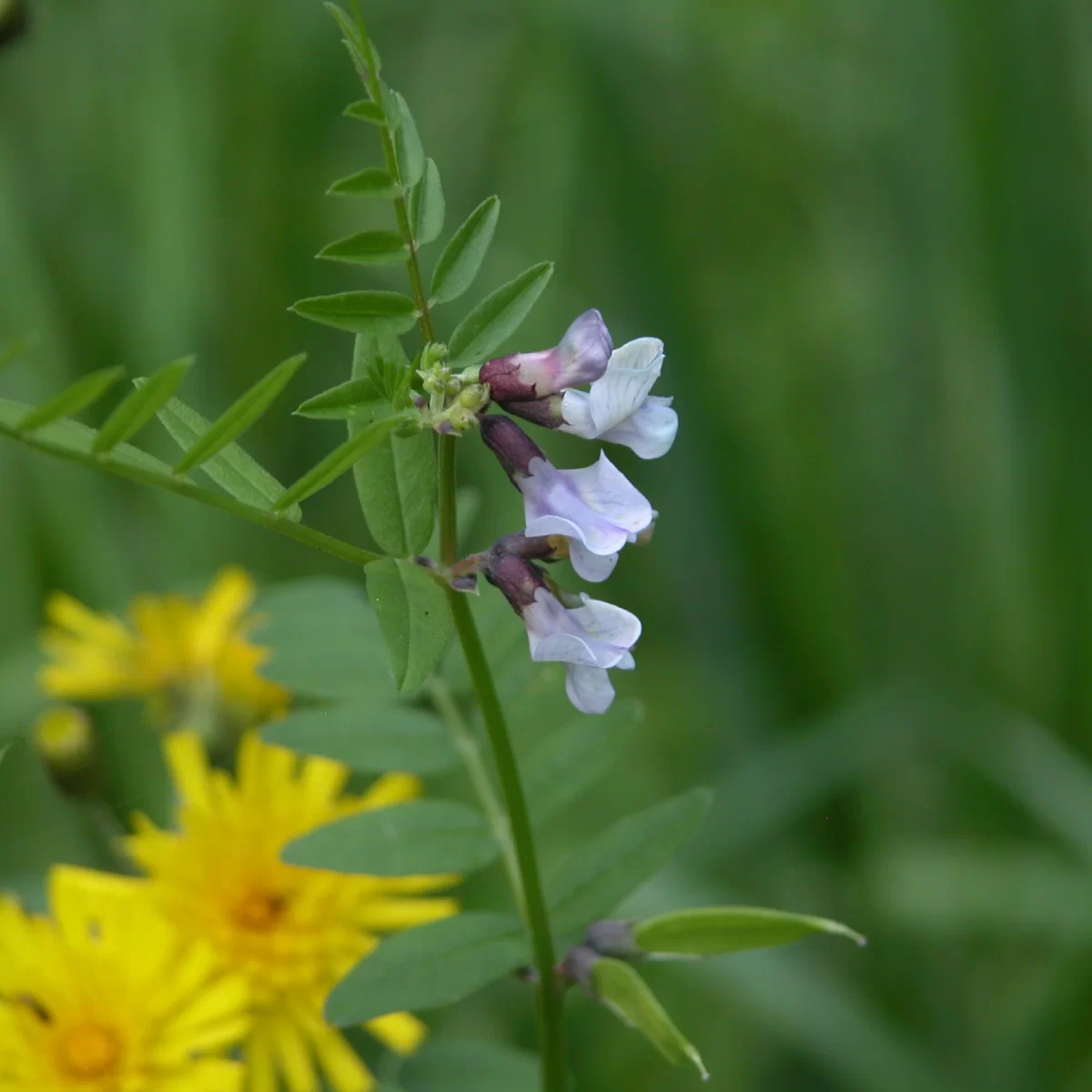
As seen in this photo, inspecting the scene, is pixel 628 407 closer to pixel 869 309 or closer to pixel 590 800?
pixel 590 800

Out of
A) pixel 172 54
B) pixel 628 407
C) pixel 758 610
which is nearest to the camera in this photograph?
pixel 628 407

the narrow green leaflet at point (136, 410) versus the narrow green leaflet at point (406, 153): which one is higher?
the narrow green leaflet at point (406, 153)

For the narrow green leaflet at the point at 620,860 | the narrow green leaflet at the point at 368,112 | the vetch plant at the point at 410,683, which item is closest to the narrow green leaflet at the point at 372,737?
the vetch plant at the point at 410,683

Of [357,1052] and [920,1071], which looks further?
[920,1071]

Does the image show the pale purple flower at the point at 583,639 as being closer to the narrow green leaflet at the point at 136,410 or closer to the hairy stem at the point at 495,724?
the hairy stem at the point at 495,724

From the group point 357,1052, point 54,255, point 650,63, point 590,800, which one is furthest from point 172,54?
point 357,1052

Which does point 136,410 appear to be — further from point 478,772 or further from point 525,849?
point 478,772

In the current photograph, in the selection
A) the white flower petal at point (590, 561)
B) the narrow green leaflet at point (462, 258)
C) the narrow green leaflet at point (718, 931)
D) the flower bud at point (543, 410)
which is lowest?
the narrow green leaflet at point (718, 931)

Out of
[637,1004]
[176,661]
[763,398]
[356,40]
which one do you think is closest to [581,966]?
[637,1004]
